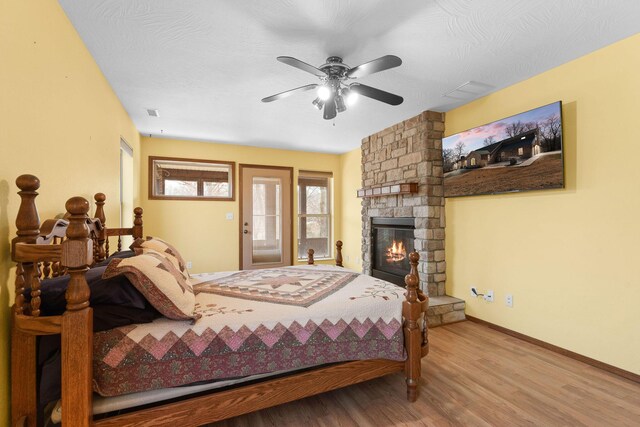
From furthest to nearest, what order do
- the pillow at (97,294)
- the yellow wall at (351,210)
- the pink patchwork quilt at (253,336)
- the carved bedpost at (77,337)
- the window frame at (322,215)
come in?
the window frame at (322,215) → the yellow wall at (351,210) → the pink patchwork quilt at (253,336) → the pillow at (97,294) → the carved bedpost at (77,337)

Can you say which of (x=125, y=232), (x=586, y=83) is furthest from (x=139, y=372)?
(x=586, y=83)

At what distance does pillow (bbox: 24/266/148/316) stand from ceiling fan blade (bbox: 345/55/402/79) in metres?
1.86

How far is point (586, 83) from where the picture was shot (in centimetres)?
241

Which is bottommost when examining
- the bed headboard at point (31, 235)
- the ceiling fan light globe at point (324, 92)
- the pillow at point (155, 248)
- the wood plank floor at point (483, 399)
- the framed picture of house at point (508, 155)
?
the wood plank floor at point (483, 399)

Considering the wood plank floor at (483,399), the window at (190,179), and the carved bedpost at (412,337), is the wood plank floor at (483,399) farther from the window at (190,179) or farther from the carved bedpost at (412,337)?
the window at (190,179)

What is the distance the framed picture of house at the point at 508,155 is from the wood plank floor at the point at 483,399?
1.52 m

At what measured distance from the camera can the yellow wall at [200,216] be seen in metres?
4.72

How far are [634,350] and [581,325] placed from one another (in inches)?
13.0

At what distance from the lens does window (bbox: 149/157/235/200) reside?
4.81 meters

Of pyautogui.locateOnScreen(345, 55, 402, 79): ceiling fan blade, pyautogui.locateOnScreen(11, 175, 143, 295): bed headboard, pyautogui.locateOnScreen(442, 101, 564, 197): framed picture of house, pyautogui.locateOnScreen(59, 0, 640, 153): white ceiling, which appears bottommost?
pyautogui.locateOnScreen(11, 175, 143, 295): bed headboard

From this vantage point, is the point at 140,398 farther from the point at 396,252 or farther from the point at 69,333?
the point at 396,252

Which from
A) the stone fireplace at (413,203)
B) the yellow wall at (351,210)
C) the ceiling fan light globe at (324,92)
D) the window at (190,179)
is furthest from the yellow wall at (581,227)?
the window at (190,179)

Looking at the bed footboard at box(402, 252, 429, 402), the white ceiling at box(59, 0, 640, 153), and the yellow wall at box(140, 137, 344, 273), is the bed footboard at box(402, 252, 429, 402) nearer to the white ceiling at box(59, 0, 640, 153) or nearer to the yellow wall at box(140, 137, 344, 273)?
the white ceiling at box(59, 0, 640, 153)

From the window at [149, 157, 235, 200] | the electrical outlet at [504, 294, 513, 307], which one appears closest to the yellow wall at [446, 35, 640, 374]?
the electrical outlet at [504, 294, 513, 307]
